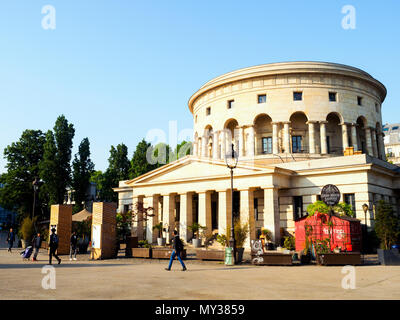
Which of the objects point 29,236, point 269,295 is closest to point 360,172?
point 269,295

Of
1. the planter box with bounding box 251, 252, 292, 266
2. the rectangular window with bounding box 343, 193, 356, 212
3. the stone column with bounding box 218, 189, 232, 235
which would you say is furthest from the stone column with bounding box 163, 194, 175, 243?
the planter box with bounding box 251, 252, 292, 266

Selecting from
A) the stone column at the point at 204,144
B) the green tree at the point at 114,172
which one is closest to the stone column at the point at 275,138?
the stone column at the point at 204,144

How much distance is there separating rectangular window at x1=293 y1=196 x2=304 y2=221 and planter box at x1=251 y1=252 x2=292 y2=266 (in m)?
15.2

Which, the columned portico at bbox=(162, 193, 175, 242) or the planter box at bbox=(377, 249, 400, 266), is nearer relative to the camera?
the planter box at bbox=(377, 249, 400, 266)

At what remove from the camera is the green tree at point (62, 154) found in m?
52.2

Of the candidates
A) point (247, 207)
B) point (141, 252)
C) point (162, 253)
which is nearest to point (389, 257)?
point (162, 253)

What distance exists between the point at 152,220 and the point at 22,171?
25.8 meters

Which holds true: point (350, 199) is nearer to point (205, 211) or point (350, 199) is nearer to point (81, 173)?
point (205, 211)

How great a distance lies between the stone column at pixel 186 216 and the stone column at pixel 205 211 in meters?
1.93

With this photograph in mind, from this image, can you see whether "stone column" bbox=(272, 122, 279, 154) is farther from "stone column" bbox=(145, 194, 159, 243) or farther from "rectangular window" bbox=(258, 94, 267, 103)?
"stone column" bbox=(145, 194, 159, 243)

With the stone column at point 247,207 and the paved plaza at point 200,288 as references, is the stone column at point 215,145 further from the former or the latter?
the paved plaza at point 200,288

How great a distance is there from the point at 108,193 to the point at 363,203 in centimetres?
4445

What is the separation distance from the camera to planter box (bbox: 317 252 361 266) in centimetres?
1914
